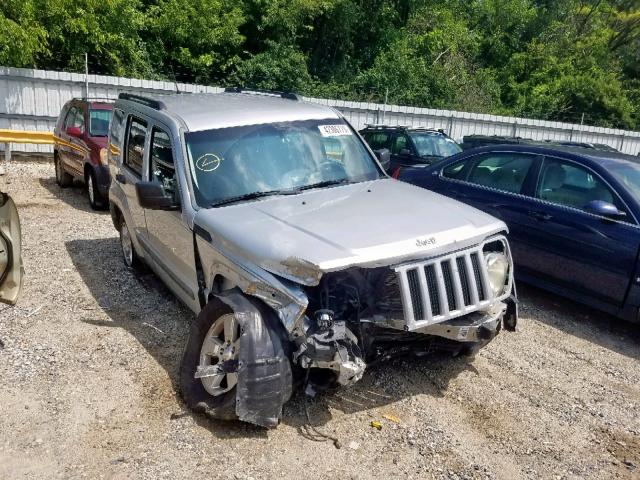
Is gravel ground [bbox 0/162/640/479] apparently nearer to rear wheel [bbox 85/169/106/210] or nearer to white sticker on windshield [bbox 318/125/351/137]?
white sticker on windshield [bbox 318/125/351/137]

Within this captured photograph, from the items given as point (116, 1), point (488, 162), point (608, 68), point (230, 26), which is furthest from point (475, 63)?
point (488, 162)

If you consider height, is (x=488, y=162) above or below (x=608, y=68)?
below

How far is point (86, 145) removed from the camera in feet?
30.7

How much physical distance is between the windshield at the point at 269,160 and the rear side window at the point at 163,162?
0.25 meters

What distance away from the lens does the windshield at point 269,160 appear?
4316mm

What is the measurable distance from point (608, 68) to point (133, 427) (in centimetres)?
3447

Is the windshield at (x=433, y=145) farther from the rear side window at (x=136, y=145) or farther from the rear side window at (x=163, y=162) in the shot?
the rear side window at (x=163, y=162)

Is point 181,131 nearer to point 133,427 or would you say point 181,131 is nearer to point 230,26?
point 133,427

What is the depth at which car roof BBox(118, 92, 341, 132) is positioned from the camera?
469 centimetres

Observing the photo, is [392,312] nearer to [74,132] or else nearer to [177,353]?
[177,353]

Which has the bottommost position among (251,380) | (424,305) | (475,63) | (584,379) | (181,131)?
(584,379)

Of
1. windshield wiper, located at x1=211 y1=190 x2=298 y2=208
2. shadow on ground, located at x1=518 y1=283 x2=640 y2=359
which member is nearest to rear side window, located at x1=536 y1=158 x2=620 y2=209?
shadow on ground, located at x1=518 y1=283 x2=640 y2=359

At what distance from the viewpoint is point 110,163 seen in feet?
21.5

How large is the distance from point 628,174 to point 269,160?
3.61 metres
